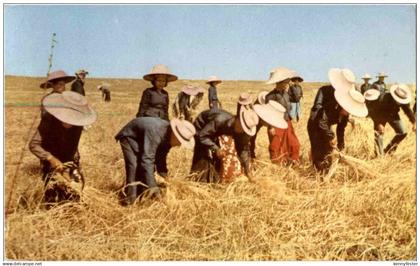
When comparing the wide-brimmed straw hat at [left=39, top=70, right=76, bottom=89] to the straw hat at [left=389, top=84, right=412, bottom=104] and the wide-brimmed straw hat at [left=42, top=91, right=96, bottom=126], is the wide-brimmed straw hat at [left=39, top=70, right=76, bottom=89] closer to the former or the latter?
the wide-brimmed straw hat at [left=42, top=91, right=96, bottom=126]

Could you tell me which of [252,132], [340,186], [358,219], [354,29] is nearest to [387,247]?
[358,219]

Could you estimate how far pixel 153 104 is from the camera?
574cm

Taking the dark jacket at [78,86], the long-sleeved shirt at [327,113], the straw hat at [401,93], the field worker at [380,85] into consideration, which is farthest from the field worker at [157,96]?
the straw hat at [401,93]

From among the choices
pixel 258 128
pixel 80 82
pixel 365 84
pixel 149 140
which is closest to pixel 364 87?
pixel 365 84

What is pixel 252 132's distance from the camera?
5812 mm

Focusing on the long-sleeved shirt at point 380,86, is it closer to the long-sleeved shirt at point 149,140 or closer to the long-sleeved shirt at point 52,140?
the long-sleeved shirt at point 149,140

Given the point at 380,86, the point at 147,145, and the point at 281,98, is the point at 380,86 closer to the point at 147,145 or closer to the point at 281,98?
the point at 281,98

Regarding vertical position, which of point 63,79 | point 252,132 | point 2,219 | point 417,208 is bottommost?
point 2,219

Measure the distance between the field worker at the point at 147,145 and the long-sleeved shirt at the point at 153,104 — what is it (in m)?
0.13

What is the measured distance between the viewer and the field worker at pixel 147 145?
18.0ft

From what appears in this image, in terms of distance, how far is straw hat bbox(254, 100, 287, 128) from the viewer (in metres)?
5.93

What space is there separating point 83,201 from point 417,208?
3.27m

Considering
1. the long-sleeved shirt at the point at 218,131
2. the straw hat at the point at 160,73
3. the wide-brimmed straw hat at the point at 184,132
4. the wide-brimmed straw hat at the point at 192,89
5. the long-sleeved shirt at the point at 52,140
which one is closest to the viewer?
the long-sleeved shirt at the point at 52,140

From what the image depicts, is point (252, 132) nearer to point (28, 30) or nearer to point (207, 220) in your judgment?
point (207, 220)
